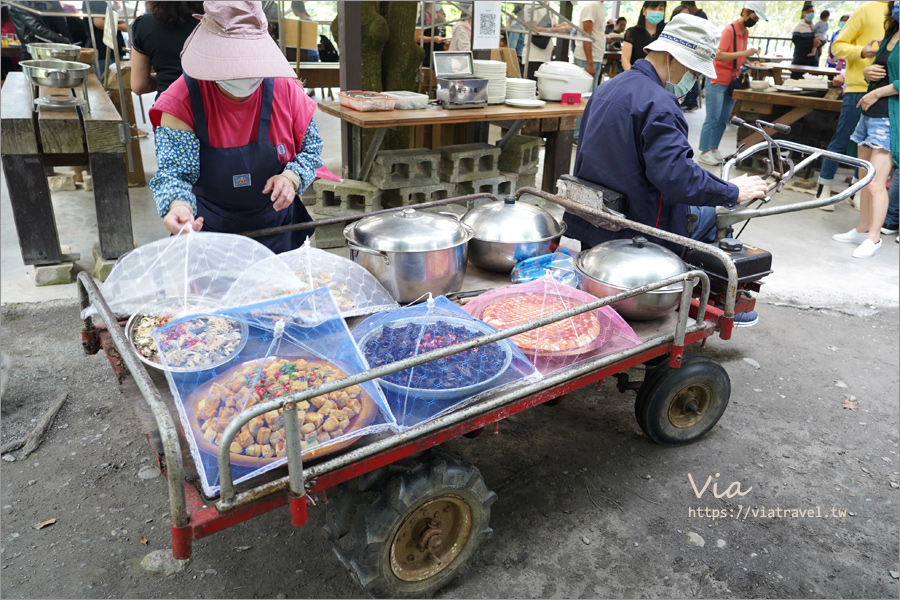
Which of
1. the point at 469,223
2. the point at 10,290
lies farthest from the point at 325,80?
the point at 469,223

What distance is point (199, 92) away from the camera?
237 centimetres

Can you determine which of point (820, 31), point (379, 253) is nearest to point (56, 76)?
point (379, 253)

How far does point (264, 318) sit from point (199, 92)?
3.06 feet

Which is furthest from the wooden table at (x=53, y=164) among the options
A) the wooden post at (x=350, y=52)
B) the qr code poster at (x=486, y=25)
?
the qr code poster at (x=486, y=25)

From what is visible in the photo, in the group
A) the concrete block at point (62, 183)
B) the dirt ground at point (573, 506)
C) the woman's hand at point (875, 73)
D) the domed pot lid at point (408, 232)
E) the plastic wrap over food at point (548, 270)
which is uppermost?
the woman's hand at point (875, 73)

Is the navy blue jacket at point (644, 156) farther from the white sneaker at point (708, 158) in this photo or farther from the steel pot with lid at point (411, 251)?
the white sneaker at point (708, 158)

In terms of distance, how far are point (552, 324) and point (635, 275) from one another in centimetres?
37

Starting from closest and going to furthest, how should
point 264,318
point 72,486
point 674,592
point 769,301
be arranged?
point 264,318 < point 674,592 < point 72,486 < point 769,301

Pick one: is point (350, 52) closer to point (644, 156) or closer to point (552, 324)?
point (644, 156)

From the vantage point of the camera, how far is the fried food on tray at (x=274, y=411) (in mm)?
1619

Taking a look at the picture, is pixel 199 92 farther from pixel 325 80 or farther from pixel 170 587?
pixel 325 80

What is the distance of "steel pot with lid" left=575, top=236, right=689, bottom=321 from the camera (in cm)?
239

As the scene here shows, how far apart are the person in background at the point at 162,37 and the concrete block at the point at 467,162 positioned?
2.14 metres

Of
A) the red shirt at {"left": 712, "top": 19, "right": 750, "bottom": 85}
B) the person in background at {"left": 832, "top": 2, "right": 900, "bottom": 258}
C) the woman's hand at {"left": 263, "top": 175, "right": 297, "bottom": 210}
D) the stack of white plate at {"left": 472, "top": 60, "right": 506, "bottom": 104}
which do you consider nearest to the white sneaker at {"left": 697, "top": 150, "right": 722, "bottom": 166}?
the red shirt at {"left": 712, "top": 19, "right": 750, "bottom": 85}
